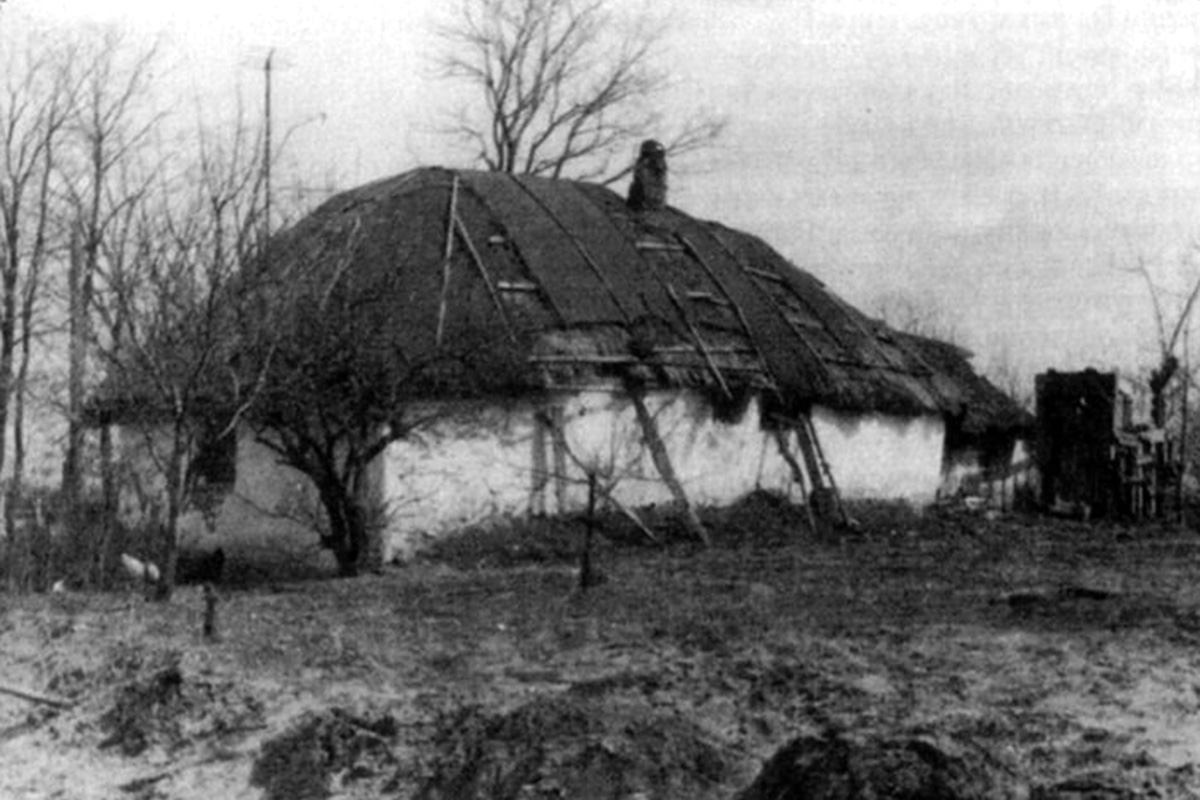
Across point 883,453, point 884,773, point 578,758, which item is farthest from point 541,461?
point 884,773

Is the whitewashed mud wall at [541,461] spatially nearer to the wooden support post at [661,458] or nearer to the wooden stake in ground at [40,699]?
the wooden support post at [661,458]

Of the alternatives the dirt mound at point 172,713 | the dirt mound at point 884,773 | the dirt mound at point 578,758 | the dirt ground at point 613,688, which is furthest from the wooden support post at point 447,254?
the dirt mound at point 884,773

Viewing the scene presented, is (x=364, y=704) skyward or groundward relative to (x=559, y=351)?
groundward

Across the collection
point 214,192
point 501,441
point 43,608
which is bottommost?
point 43,608

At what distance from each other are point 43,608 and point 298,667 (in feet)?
15.4

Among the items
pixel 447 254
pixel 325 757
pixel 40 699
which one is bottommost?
pixel 40 699

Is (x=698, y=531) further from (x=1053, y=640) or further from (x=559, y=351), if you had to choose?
(x=1053, y=640)

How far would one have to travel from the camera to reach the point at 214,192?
14.2 meters

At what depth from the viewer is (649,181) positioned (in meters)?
26.4

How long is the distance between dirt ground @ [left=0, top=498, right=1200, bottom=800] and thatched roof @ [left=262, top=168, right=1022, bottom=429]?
5281 millimetres

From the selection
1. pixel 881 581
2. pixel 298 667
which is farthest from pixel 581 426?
pixel 298 667

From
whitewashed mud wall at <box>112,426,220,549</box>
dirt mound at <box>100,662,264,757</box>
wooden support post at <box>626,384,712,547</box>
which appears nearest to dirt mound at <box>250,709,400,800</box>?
dirt mound at <box>100,662,264,757</box>

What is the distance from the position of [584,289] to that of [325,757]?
13402 mm

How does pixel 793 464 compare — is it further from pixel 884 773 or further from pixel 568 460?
pixel 884 773
